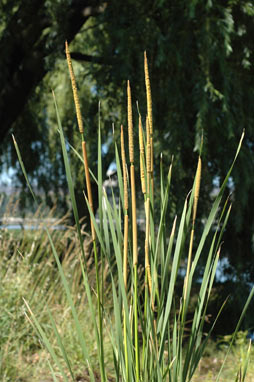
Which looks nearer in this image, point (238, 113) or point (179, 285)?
point (238, 113)

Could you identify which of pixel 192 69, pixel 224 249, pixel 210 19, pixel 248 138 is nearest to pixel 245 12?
pixel 210 19

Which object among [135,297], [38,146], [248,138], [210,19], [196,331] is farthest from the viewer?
[38,146]

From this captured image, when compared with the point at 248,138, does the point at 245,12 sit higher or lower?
higher

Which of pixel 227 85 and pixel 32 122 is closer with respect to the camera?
pixel 227 85

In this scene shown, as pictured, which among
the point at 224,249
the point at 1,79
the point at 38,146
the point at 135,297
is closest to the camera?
the point at 135,297

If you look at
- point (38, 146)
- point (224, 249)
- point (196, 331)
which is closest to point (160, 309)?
point (196, 331)

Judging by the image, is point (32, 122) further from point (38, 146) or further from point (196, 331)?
point (196, 331)

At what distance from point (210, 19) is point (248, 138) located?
1.21 m

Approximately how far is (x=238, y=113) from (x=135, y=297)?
320 centimetres

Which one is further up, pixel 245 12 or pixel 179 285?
pixel 245 12

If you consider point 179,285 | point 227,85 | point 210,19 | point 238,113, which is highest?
point 210,19

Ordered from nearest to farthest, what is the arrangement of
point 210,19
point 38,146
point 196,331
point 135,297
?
point 135,297 < point 196,331 < point 210,19 < point 38,146

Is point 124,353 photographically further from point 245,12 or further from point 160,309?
point 245,12

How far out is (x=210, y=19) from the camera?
3619 millimetres
